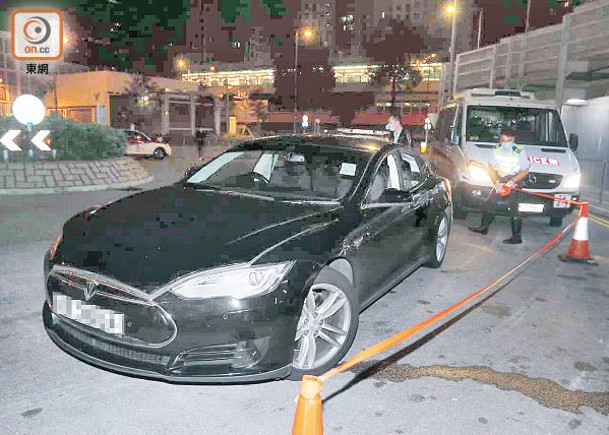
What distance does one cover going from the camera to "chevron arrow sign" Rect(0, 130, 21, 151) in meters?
11.9

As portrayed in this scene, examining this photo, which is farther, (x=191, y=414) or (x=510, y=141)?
(x=510, y=141)

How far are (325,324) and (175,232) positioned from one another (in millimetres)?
1211

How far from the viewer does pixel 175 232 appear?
3.80 m

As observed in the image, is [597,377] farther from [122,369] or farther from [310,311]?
[122,369]

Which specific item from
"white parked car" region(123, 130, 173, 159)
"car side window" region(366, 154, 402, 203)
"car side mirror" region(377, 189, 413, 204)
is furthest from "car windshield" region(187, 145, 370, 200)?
"white parked car" region(123, 130, 173, 159)

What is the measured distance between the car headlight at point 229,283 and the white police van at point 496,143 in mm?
6585

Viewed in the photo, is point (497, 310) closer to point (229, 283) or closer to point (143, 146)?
point (229, 283)

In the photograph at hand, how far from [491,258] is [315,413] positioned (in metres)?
6.06

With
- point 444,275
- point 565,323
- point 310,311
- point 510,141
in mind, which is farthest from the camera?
point 510,141

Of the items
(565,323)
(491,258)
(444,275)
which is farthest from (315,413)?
(491,258)

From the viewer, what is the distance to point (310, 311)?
146 inches

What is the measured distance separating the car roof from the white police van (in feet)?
13.1

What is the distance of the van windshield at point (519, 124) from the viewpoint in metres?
9.95

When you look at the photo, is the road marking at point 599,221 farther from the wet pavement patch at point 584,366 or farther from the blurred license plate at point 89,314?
the blurred license plate at point 89,314
